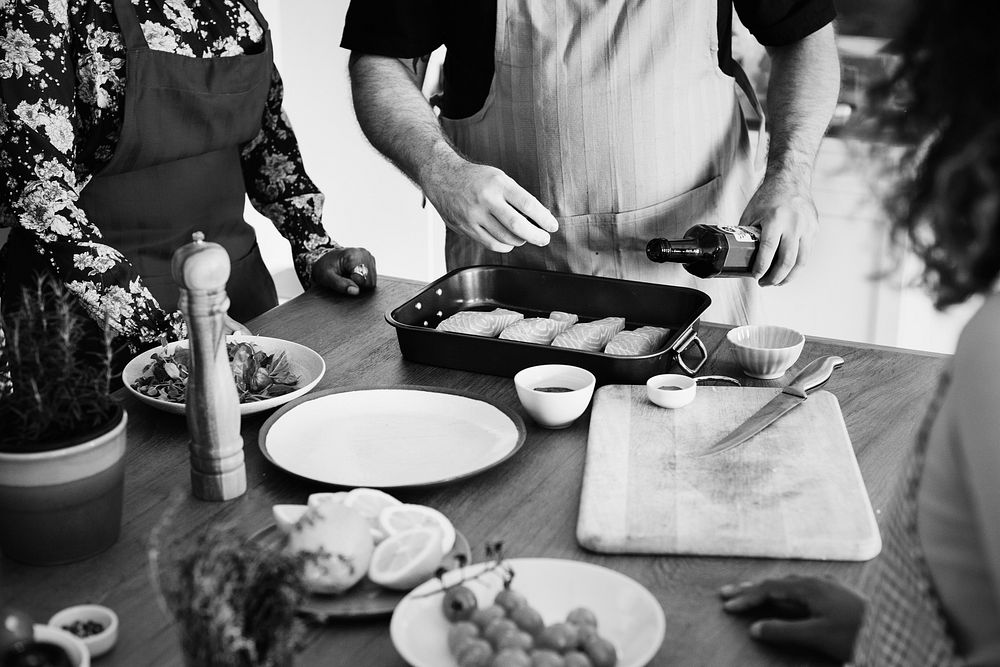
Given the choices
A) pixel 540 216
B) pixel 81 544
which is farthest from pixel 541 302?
pixel 81 544

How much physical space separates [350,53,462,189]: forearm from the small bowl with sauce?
26.3 inches

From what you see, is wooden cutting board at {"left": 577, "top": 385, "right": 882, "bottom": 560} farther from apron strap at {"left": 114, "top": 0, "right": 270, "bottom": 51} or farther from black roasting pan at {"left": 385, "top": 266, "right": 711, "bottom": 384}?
apron strap at {"left": 114, "top": 0, "right": 270, "bottom": 51}

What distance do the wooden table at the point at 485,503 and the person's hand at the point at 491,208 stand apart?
26 centimetres

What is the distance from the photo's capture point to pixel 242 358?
155cm

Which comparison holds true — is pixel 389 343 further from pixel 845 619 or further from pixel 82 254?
pixel 845 619

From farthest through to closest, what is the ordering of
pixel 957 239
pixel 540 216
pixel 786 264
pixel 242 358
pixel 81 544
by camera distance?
1. pixel 786 264
2. pixel 540 216
3. pixel 242 358
4. pixel 81 544
5. pixel 957 239

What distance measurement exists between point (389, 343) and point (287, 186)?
0.76 meters

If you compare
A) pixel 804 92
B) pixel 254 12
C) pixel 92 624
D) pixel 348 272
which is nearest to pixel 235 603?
pixel 92 624

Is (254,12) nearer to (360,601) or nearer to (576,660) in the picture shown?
(360,601)

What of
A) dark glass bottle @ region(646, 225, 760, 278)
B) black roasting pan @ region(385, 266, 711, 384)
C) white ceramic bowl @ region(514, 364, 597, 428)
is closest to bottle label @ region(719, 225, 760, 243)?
dark glass bottle @ region(646, 225, 760, 278)

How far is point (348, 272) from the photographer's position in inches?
81.7

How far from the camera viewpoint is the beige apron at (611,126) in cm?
195

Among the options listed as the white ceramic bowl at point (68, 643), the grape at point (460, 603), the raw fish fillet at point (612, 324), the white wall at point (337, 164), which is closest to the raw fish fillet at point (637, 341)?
the raw fish fillet at point (612, 324)

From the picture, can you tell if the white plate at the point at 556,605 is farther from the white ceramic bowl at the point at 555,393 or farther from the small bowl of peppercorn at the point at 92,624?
the white ceramic bowl at the point at 555,393
